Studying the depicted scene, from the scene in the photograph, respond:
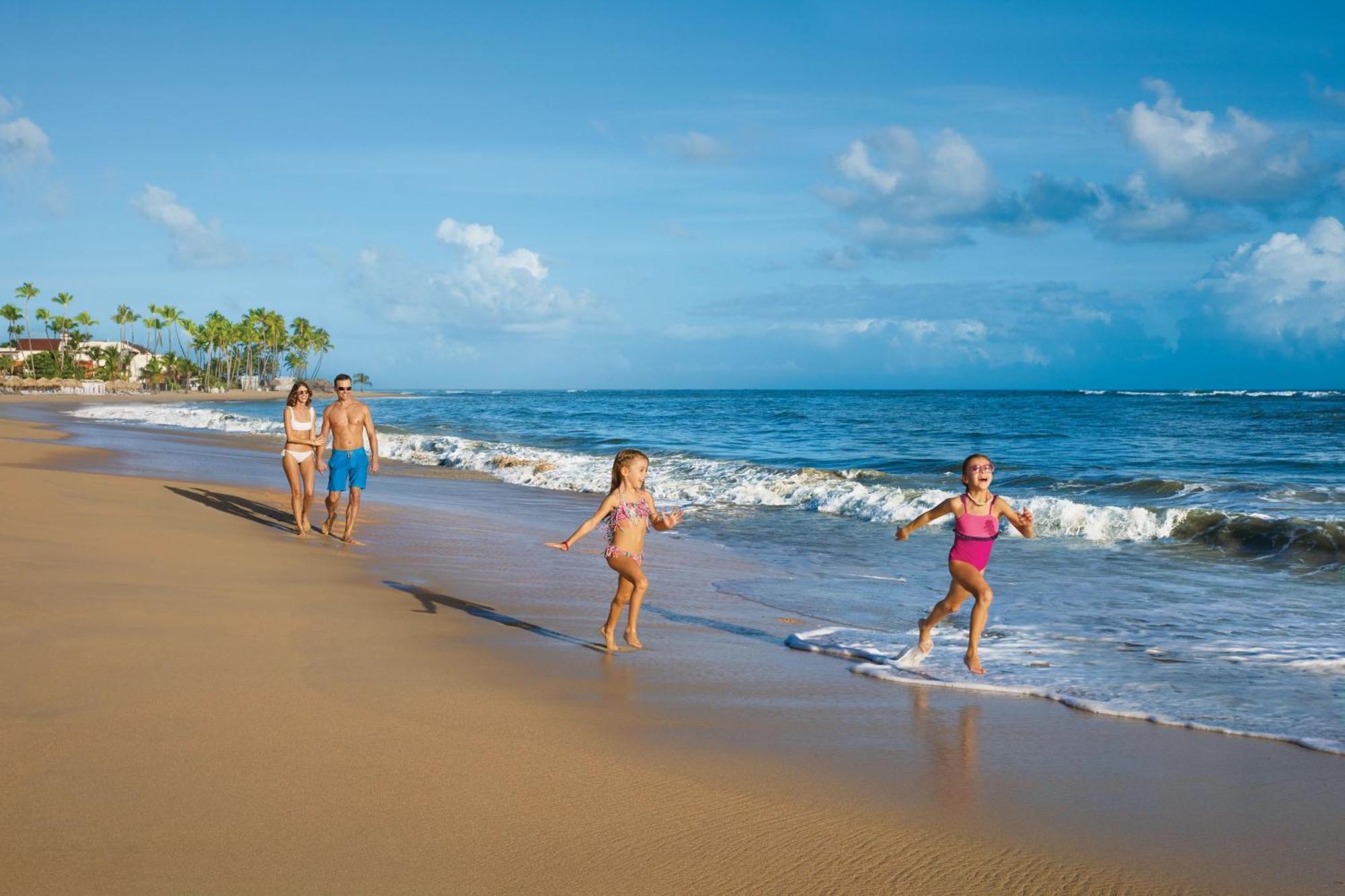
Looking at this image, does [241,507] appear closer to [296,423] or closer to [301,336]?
[296,423]

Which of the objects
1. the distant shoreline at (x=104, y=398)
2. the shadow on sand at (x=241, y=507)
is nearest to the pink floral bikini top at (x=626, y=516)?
the shadow on sand at (x=241, y=507)

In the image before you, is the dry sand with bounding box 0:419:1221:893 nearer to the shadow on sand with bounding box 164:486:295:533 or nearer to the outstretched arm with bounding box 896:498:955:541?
the outstretched arm with bounding box 896:498:955:541

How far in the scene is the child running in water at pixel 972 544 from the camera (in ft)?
21.2

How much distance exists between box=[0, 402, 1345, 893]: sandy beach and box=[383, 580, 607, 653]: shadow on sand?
0.17 meters

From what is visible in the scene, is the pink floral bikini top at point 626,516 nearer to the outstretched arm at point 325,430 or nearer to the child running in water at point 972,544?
the child running in water at point 972,544

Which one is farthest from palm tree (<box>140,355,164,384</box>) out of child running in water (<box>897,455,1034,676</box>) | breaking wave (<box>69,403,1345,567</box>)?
child running in water (<box>897,455,1034,676</box>)

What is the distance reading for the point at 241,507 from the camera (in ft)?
42.7

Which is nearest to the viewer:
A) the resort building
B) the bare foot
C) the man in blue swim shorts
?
the bare foot

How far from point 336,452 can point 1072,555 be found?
8.89m

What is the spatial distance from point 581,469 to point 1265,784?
1844cm

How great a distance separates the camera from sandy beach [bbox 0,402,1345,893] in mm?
3328

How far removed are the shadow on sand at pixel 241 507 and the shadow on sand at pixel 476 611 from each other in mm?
3787

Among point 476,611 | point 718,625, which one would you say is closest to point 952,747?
point 718,625

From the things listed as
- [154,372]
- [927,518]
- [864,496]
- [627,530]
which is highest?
[154,372]
